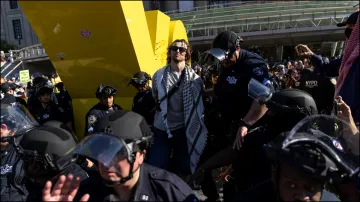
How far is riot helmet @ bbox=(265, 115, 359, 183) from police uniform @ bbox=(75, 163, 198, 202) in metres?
0.56

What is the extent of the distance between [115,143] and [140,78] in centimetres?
163

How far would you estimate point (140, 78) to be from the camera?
3.30m

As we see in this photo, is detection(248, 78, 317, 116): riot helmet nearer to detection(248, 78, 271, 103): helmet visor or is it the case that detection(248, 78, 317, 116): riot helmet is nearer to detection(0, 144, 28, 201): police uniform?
detection(248, 78, 271, 103): helmet visor

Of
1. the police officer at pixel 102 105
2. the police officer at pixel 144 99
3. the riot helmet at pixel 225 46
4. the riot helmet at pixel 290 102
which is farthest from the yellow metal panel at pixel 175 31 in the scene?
the riot helmet at pixel 290 102

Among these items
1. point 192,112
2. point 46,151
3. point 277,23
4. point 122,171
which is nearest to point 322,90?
point 192,112

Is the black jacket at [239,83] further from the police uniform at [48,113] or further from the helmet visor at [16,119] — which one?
the police uniform at [48,113]

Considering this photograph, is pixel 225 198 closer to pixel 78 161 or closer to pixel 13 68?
pixel 78 161

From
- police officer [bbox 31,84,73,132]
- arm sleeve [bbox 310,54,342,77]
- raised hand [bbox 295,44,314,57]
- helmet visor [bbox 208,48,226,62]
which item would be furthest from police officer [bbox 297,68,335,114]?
police officer [bbox 31,84,73,132]

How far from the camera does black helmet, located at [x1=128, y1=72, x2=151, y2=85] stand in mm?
3255

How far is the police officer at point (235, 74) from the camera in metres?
2.82

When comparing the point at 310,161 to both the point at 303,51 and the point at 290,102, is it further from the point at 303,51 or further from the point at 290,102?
the point at 303,51

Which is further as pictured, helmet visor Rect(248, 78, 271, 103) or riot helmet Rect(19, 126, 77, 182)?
helmet visor Rect(248, 78, 271, 103)

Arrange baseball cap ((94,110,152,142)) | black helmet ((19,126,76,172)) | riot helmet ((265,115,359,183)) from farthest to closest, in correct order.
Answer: black helmet ((19,126,76,172))
baseball cap ((94,110,152,142))
riot helmet ((265,115,359,183))

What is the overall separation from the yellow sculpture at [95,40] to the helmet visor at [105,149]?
109 centimetres
